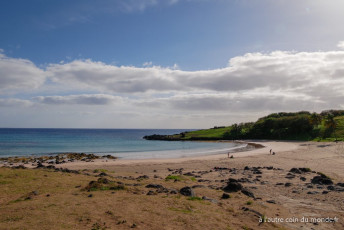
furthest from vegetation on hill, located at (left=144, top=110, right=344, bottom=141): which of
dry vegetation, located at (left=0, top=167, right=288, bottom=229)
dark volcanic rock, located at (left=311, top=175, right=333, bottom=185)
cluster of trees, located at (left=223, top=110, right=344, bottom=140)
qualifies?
dry vegetation, located at (left=0, top=167, right=288, bottom=229)

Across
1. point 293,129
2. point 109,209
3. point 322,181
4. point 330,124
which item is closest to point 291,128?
point 293,129

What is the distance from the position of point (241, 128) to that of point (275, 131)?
18.2 meters

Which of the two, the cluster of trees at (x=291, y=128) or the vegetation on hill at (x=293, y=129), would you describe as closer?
the vegetation on hill at (x=293, y=129)

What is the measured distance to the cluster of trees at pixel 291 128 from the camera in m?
80.2

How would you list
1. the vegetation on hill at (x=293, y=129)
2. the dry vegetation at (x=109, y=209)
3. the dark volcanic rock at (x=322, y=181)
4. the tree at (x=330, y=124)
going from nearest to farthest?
the dry vegetation at (x=109, y=209)
the dark volcanic rock at (x=322, y=181)
the tree at (x=330, y=124)
the vegetation on hill at (x=293, y=129)

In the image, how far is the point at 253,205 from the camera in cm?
1255

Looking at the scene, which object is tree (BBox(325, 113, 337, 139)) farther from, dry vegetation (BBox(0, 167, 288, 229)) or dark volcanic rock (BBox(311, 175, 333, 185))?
dry vegetation (BBox(0, 167, 288, 229))

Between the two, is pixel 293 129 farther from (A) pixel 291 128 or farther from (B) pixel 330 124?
(B) pixel 330 124

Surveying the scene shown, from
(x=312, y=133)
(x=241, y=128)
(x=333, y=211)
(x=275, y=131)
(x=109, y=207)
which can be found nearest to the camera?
(x=109, y=207)

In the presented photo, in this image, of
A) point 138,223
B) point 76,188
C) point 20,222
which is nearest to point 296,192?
point 138,223

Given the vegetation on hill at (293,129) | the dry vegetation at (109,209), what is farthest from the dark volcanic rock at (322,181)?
the vegetation on hill at (293,129)

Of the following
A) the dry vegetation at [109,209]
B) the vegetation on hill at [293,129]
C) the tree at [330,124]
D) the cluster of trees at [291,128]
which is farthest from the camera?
the cluster of trees at [291,128]

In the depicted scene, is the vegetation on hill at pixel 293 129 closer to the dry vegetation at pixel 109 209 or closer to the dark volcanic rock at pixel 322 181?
the dark volcanic rock at pixel 322 181

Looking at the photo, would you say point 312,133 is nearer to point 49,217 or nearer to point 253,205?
point 253,205
